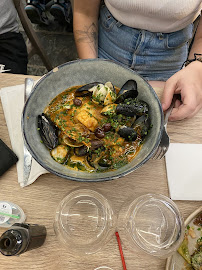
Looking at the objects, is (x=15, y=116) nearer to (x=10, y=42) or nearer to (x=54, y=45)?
(x=10, y=42)

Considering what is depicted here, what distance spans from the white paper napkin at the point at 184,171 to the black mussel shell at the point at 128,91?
32 cm

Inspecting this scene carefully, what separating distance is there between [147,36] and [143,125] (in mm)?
754

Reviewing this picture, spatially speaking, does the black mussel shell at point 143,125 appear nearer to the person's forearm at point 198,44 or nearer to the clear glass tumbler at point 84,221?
the clear glass tumbler at point 84,221

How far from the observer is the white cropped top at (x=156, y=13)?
139cm

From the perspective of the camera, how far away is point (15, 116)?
1.25m

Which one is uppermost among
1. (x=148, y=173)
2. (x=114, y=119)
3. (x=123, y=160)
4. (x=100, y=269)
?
(x=114, y=119)

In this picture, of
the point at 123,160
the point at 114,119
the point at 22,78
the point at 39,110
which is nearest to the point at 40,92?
the point at 39,110

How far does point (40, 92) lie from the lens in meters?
1.14

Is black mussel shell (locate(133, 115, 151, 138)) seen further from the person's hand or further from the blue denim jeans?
the blue denim jeans

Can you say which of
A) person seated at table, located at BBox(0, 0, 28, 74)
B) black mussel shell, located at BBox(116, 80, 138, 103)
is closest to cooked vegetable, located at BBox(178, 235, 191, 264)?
black mussel shell, located at BBox(116, 80, 138, 103)

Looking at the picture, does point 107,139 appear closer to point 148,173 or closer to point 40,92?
point 148,173

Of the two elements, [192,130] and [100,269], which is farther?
[192,130]

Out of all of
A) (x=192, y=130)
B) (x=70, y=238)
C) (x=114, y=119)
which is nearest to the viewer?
(x=70, y=238)

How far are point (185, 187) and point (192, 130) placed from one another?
29 centimetres
